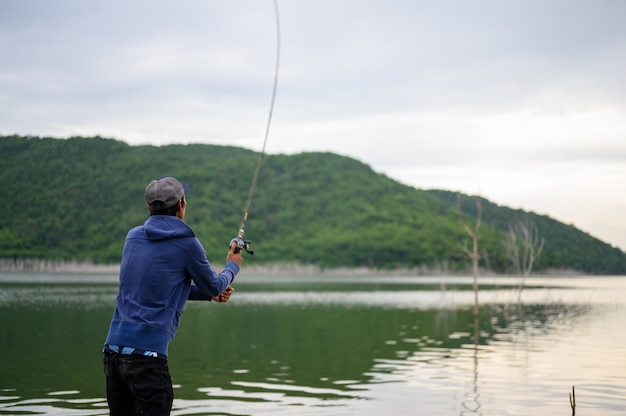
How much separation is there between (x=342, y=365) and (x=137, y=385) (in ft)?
50.5

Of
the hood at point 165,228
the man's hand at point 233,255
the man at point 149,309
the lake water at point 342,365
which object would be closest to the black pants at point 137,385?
the man at point 149,309

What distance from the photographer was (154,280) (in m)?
5.19

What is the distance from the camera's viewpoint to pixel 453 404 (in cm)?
1423

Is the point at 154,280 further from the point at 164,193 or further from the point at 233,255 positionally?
the point at 233,255

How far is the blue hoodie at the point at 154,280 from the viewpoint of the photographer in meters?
5.18

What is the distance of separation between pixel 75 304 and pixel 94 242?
15074 cm

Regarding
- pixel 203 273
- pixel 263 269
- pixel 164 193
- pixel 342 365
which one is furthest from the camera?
pixel 263 269

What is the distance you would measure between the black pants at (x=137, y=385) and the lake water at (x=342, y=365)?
327 inches

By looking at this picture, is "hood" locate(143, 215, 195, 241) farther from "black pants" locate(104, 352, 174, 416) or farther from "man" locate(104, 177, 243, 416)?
"black pants" locate(104, 352, 174, 416)

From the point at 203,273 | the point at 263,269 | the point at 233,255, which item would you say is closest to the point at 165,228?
the point at 203,273

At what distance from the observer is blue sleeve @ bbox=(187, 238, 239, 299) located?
206 inches

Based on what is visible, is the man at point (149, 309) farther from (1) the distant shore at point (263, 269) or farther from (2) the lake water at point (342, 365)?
(1) the distant shore at point (263, 269)

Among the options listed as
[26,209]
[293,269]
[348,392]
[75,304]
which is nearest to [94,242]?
[26,209]

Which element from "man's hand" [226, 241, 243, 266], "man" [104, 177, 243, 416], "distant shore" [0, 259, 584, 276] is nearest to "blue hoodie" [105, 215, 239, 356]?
"man" [104, 177, 243, 416]
